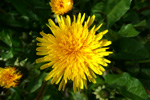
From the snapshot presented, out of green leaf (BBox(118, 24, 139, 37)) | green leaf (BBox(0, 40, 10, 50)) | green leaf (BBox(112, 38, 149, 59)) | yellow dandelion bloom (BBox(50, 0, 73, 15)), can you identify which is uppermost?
yellow dandelion bloom (BBox(50, 0, 73, 15))

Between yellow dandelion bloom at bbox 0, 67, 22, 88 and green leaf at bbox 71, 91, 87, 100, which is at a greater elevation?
yellow dandelion bloom at bbox 0, 67, 22, 88

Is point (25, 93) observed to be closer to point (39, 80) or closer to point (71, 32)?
point (39, 80)

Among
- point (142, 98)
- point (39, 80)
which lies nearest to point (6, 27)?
point (39, 80)

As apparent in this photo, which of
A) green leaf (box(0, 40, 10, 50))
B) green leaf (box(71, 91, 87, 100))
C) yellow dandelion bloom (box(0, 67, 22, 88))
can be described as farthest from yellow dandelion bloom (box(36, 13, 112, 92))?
green leaf (box(0, 40, 10, 50))

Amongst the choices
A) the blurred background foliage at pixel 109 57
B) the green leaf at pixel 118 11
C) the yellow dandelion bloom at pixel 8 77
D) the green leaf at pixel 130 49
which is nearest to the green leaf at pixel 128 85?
the blurred background foliage at pixel 109 57

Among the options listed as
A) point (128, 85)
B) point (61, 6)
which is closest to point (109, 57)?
point (128, 85)

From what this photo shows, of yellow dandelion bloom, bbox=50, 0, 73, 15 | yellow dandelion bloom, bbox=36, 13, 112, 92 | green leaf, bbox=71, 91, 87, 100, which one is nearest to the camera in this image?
yellow dandelion bloom, bbox=36, 13, 112, 92

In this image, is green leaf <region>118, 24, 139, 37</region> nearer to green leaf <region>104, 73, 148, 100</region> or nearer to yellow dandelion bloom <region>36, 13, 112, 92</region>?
yellow dandelion bloom <region>36, 13, 112, 92</region>

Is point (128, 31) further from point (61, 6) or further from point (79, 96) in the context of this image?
point (79, 96)
